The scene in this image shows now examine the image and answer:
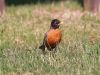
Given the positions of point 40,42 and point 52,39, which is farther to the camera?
point 40,42

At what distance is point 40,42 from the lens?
11.0 metres

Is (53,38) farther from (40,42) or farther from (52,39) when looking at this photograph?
(40,42)

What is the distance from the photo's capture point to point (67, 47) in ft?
32.2

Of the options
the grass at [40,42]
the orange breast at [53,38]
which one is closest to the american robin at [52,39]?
the orange breast at [53,38]

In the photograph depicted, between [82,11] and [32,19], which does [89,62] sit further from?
[82,11]

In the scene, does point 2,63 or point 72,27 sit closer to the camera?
point 2,63

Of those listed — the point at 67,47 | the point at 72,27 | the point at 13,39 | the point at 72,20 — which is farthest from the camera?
the point at 72,20

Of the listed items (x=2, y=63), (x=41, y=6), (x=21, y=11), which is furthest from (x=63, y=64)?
(x=41, y=6)

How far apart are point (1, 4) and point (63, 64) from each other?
17.2 feet

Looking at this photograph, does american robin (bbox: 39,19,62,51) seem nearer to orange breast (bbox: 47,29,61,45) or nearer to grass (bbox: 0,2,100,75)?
orange breast (bbox: 47,29,61,45)

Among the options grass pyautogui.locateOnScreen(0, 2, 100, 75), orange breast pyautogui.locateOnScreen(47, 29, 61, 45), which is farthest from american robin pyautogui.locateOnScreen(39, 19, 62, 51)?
grass pyautogui.locateOnScreen(0, 2, 100, 75)

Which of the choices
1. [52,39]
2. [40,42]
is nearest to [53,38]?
[52,39]

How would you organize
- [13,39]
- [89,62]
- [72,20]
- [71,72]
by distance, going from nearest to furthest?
[71,72], [89,62], [13,39], [72,20]

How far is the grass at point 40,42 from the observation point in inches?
329
